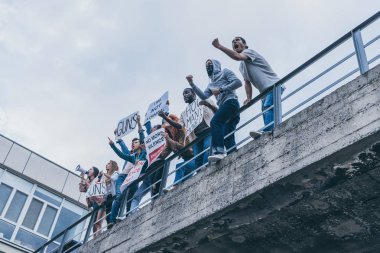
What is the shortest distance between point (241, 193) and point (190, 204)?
41.4 inches

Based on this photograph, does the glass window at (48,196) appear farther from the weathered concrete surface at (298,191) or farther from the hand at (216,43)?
the hand at (216,43)

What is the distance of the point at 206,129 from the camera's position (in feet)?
23.9

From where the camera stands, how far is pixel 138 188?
8.40 metres

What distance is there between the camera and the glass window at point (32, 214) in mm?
16688

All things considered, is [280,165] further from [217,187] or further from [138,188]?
[138,188]

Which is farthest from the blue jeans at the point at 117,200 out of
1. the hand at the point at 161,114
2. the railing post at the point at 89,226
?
the hand at the point at 161,114

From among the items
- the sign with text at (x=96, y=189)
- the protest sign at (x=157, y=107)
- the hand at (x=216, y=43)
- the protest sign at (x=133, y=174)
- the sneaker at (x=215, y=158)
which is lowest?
the sneaker at (x=215, y=158)

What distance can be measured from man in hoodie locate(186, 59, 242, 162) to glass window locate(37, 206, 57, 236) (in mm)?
12205

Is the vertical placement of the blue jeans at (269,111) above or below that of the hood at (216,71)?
below

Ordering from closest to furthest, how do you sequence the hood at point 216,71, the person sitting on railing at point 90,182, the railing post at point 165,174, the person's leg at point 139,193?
the hood at point 216,71
the railing post at point 165,174
the person's leg at point 139,193
the person sitting on railing at point 90,182

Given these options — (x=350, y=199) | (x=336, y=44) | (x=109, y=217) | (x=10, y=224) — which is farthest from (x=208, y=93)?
(x=10, y=224)

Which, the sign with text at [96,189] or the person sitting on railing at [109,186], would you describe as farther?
the sign with text at [96,189]

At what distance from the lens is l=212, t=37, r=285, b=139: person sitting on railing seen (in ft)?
20.7

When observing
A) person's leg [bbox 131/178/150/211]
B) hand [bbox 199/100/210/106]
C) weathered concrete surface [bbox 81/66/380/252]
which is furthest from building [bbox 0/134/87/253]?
hand [bbox 199/100/210/106]
